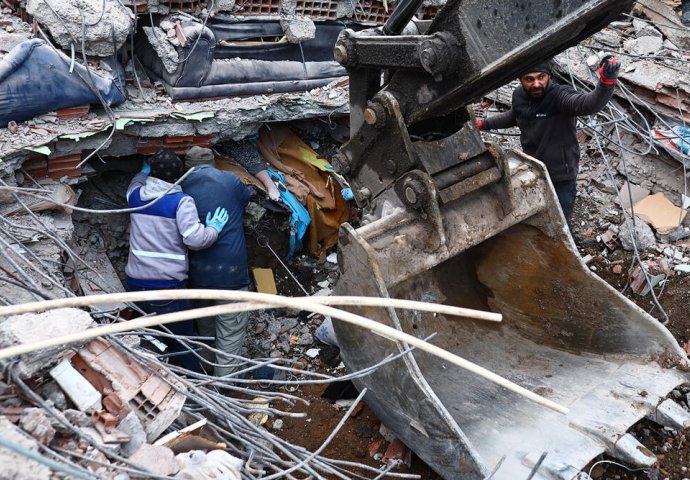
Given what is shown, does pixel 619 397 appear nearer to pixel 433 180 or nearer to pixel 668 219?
pixel 433 180

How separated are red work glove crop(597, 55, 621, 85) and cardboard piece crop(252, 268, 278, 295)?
3345 millimetres

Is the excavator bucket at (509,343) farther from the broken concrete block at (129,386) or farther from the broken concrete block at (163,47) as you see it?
the broken concrete block at (163,47)

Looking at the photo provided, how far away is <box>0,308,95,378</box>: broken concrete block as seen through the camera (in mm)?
2391

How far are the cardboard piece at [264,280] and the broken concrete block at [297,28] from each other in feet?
7.10

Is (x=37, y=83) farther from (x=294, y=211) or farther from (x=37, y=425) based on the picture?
(x=37, y=425)

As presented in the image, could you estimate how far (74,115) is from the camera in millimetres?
4535

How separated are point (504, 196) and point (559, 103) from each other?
1204 millimetres

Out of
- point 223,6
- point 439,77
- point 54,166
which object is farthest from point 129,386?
point 223,6

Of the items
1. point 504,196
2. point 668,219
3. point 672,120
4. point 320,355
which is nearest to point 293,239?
point 320,355

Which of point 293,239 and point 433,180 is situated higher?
point 433,180

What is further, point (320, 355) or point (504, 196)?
point (320, 355)

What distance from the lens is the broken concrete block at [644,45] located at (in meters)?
6.91

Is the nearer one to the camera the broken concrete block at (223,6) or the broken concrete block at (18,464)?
the broken concrete block at (18,464)

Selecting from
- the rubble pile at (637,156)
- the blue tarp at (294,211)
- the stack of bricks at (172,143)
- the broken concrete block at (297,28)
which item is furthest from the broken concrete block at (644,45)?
the stack of bricks at (172,143)
